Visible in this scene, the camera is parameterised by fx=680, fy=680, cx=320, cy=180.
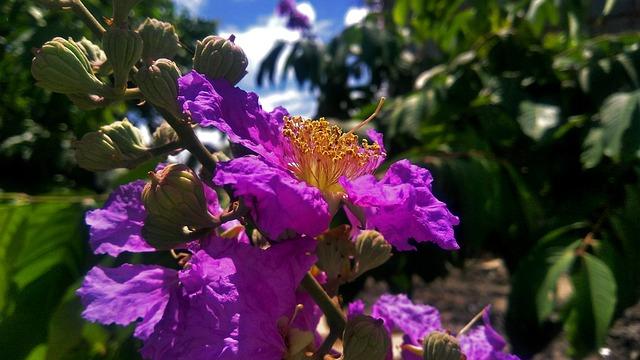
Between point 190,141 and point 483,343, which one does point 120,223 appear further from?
point 483,343

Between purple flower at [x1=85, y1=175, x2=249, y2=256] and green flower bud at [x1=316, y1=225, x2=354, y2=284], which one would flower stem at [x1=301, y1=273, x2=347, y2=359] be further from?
purple flower at [x1=85, y1=175, x2=249, y2=256]

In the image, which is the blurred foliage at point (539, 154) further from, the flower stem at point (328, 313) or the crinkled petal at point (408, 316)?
the flower stem at point (328, 313)

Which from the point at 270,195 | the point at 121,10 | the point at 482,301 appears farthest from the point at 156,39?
the point at 482,301

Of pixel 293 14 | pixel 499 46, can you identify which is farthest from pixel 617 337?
pixel 293 14

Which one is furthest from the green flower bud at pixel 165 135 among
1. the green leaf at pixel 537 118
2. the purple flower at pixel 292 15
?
the purple flower at pixel 292 15

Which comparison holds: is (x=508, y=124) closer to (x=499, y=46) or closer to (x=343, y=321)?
(x=499, y=46)

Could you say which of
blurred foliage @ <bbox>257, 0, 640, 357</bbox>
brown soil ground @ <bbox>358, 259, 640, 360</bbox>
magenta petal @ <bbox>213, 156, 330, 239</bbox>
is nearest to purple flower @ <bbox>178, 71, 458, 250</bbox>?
magenta petal @ <bbox>213, 156, 330, 239</bbox>
